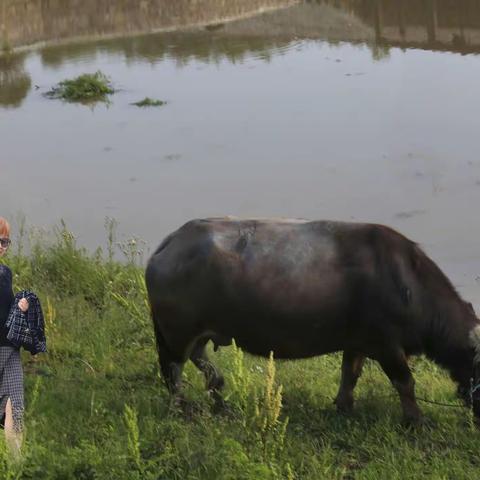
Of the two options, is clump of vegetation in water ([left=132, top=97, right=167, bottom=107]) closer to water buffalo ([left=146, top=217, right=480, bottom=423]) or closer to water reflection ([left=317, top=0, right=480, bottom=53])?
water reflection ([left=317, top=0, right=480, bottom=53])

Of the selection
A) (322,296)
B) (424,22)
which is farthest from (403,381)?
(424,22)

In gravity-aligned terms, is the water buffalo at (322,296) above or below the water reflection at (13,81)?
below

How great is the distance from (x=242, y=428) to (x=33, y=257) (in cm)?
345

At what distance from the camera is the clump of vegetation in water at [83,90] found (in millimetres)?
13477

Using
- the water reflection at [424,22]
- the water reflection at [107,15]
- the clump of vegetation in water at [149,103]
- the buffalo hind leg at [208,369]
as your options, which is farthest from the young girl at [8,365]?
the water reflection at [107,15]

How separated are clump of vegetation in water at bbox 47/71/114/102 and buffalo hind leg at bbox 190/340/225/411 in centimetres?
973

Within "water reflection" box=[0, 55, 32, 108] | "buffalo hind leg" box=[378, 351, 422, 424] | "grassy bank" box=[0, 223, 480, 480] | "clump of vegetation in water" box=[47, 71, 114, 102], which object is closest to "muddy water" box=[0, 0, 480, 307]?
"water reflection" box=[0, 55, 32, 108]

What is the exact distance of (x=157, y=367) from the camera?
15.1ft

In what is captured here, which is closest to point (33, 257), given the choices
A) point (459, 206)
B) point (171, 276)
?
point (171, 276)

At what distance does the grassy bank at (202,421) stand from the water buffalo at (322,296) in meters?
0.26

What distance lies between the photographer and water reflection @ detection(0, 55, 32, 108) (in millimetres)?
13811

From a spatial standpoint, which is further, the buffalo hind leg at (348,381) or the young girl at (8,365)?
the buffalo hind leg at (348,381)

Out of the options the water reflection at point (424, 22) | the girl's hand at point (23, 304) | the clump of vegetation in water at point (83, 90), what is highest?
the water reflection at point (424, 22)

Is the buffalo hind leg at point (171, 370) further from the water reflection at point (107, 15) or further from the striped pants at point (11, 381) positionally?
the water reflection at point (107, 15)
